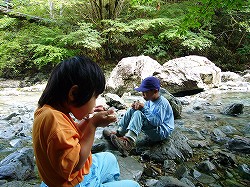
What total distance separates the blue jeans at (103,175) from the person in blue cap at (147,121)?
1292mm

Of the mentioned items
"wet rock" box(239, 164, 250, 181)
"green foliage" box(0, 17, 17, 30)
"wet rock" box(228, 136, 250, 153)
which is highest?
"green foliage" box(0, 17, 17, 30)

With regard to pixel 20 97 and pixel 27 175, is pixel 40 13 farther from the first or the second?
pixel 27 175

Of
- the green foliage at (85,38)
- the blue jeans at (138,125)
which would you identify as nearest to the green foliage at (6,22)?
the green foliage at (85,38)

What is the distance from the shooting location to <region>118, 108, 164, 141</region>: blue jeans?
10.9ft

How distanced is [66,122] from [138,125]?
79.7 inches

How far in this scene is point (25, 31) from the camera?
15.5m

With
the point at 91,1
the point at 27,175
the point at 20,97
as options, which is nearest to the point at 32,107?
the point at 20,97

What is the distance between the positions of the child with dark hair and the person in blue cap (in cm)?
179

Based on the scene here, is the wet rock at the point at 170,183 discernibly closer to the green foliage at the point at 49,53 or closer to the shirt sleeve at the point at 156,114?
the shirt sleeve at the point at 156,114

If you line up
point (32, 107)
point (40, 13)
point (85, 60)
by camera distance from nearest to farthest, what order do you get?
1. point (85, 60)
2. point (32, 107)
3. point (40, 13)

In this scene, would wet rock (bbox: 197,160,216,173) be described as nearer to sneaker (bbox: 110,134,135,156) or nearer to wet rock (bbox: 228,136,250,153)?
wet rock (bbox: 228,136,250,153)

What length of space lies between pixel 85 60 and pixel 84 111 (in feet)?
1.00

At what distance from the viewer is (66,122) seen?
54.4 inches

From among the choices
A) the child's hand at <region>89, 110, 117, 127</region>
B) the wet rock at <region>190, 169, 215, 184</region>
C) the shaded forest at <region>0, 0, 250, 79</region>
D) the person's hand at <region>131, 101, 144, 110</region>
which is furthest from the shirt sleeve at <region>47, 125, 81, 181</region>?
the shaded forest at <region>0, 0, 250, 79</region>
